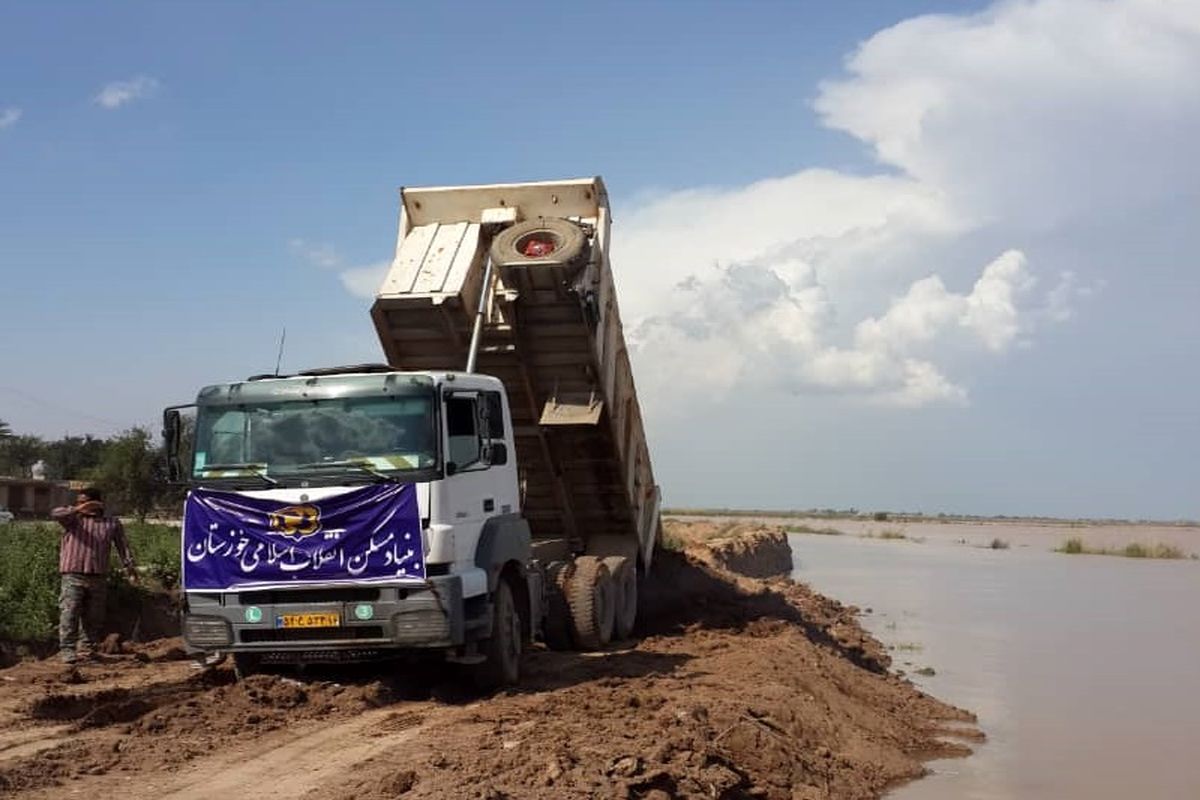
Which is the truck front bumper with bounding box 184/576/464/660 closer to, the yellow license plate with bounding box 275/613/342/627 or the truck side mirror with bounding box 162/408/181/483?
the yellow license plate with bounding box 275/613/342/627

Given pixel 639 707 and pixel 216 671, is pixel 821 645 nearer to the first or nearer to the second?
pixel 639 707

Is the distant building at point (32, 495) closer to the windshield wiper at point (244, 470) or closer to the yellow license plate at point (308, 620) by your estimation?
the windshield wiper at point (244, 470)

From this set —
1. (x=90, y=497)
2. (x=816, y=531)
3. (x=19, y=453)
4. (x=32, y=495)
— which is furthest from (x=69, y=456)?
(x=90, y=497)

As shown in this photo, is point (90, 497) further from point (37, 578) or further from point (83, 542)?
point (37, 578)

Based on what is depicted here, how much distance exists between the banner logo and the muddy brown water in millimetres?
4627

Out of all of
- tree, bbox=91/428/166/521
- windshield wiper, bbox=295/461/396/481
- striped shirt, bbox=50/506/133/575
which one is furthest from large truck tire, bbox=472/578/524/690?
tree, bbox=91/428/166/521

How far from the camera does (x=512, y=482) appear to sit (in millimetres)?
10000

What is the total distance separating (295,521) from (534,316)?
3804 millimetres

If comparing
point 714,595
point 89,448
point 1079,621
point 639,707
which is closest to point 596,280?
point 639,707

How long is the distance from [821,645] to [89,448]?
4563 cm

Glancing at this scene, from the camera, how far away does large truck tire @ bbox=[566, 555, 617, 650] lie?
11500mm

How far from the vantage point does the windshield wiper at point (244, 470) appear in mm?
8508

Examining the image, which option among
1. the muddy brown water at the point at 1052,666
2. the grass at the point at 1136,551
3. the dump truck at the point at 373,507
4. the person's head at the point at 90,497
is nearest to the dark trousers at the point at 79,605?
the person's head at the point at 90,497

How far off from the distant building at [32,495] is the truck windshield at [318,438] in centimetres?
2653
